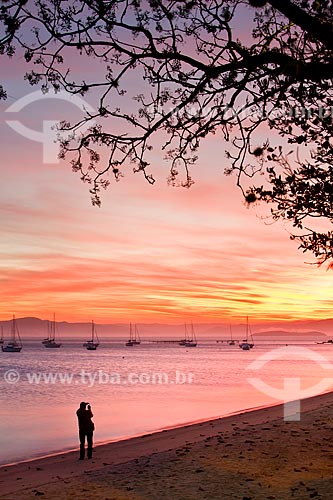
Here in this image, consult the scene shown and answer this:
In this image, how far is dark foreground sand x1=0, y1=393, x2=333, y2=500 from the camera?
12.2 meters

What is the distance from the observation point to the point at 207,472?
1412cm

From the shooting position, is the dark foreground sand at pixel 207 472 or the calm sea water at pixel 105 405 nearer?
the dark foreground sand at pixel 207 472

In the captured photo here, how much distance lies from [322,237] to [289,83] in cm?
486

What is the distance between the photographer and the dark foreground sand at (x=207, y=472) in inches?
479

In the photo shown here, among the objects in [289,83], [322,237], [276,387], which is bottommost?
[276,387]

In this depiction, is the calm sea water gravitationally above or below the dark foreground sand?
below

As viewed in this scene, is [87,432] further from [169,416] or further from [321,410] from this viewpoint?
[169,416]

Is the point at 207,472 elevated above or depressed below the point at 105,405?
above

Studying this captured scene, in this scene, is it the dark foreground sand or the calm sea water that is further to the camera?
the calm sea water

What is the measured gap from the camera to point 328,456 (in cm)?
1530

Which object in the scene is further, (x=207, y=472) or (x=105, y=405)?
(x=105, y=405)

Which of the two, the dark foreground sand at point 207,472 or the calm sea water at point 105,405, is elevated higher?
the dark foreground sand at point 207,472

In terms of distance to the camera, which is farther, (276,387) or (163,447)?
(276,387)

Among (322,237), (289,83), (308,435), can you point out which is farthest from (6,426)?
(289,83)
